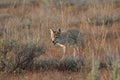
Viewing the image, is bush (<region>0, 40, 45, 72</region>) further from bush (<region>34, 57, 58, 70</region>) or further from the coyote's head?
the coyote's head

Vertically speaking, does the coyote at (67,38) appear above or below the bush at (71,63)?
above

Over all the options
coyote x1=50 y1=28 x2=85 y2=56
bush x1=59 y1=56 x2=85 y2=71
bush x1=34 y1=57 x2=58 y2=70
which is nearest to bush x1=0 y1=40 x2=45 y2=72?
bush x1=34 y1=57 x2=58 y2=70

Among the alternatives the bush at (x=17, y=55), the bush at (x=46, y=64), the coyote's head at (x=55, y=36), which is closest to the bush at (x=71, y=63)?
the bush at (x=46, y=64)

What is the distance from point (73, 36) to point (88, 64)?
98.7 inches

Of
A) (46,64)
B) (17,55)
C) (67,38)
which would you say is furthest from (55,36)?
(17,55)

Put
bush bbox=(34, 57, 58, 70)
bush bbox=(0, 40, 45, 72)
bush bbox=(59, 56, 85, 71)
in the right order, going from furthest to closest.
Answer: bush bbox=(34, 57, 58, 70)
bush bbox=(59, 56, 85, 71)
bush bbox=(0, 40, 45, 72)

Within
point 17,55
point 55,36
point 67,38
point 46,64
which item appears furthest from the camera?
point 55,36

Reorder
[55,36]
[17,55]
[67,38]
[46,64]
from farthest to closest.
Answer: [55,36], [67,38], [46,64], [17,55]

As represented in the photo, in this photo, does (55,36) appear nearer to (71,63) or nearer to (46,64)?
(46,64)

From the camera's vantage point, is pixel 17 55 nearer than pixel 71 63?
Yes

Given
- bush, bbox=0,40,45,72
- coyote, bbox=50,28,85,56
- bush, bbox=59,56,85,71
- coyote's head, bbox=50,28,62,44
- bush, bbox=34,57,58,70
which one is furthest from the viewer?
coyote's head, bbox=50,28,62,44

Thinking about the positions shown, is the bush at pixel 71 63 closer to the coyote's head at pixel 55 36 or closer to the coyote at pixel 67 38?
the coyote at pixel 67 38

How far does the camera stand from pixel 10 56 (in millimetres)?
7406

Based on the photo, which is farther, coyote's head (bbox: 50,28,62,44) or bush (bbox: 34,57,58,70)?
coyote's head (bbox: 50,28,62,44)
